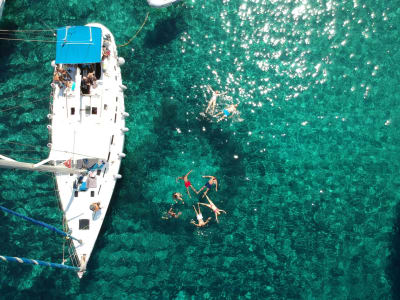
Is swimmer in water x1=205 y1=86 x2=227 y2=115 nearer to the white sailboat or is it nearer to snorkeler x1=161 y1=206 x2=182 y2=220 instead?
the white sailboat

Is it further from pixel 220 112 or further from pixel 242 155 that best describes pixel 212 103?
pixel 242 155

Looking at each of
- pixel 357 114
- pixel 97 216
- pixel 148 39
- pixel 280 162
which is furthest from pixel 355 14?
pixel 97 216

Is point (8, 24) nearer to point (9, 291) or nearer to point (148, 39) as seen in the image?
point (148, 39)

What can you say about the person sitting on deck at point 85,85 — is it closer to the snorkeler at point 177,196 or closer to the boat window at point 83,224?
the boat window at point 83,224

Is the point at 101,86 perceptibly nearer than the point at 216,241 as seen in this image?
Yes

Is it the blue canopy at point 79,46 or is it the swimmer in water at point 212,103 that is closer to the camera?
the blue canopy at point 79,46

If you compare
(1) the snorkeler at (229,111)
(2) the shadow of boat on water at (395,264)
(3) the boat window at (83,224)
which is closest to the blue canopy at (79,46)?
(1) the snorkeler at (229,111)
